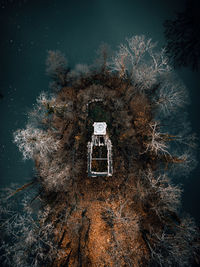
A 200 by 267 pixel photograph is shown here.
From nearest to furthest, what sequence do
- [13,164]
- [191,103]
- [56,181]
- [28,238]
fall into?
[28,238], [56,181], [13,164], [191,103]

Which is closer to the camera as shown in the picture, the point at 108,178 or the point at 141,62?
the point at 108,178

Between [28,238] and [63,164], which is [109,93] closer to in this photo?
[63,164]

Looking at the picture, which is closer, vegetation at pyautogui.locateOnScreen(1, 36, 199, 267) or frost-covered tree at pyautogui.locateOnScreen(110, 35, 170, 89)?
vegetation at pyautogui.locateOnScreen(1, 36, 199, 267)

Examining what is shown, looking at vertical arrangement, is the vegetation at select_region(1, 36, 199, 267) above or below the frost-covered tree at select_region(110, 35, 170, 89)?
below

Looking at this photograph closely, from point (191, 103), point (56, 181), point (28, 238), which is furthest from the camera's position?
point (191, 103)

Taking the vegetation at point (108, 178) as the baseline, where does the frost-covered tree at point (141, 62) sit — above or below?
above

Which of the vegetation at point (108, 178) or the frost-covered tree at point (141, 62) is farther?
the frost-covered tree at point (141, 62)

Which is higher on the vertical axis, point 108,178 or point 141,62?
point 141,62

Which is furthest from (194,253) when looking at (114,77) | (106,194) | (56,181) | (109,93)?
(114,77)
